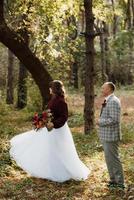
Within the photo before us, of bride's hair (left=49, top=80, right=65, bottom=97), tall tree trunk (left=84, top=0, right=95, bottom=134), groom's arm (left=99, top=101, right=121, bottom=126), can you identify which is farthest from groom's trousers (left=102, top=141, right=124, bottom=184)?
tall tree trunk (left=84, top=0, right=95, bottom=134)

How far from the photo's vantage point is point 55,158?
434 inches

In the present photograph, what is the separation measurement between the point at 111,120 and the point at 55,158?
1.87 m

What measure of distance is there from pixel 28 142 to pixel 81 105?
16.0 metres

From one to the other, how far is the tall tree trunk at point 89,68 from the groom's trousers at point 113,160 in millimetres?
5944

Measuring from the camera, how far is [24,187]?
10.6 metres

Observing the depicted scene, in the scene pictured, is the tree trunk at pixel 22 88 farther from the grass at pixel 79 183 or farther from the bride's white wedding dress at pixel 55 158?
the bride's white wedding dress at pixel 55 158

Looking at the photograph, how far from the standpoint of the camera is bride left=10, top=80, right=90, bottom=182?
10.9 metres

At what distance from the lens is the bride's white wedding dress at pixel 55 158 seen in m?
11.0

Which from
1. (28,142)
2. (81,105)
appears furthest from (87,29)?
(81,105)

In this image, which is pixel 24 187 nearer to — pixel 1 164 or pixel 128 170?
pixel 1 164

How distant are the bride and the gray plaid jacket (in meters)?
1.28

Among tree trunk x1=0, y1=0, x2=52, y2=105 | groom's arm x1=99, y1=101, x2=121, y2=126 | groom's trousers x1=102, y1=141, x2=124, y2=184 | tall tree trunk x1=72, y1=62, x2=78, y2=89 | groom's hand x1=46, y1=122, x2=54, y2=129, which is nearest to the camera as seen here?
groom's arm x1=99, y1=101, x2=121, y2=126

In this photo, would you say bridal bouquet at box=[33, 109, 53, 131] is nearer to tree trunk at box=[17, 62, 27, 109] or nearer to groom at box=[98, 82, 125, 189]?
groom at box=[98, 82, 125, 189]

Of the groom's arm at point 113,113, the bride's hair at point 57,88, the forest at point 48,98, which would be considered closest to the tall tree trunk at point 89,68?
the forest at point 48,98
